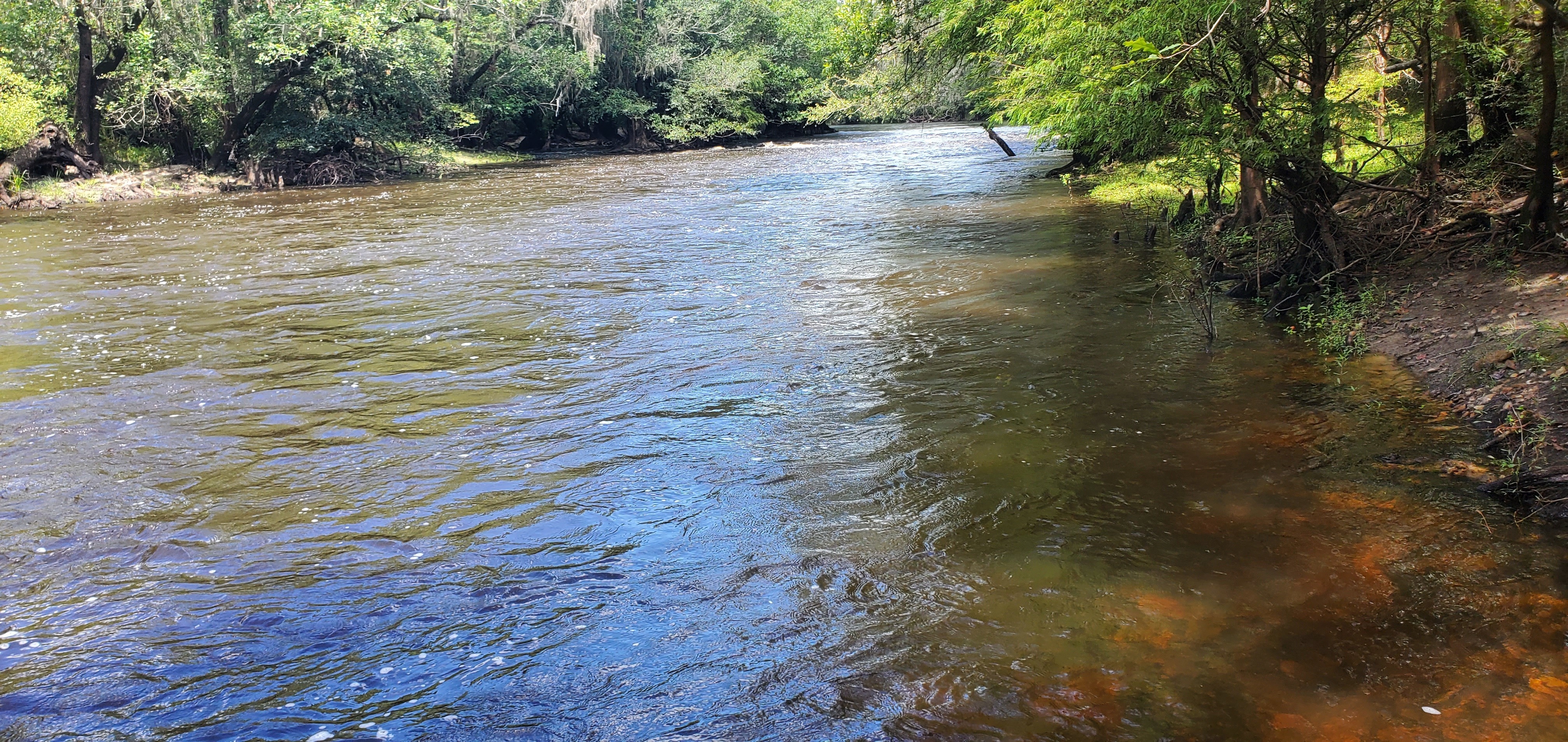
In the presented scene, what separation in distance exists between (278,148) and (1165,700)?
111ft

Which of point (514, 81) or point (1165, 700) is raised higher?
point (514, 81)

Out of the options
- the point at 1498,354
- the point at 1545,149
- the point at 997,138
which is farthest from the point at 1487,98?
the point at 997,138

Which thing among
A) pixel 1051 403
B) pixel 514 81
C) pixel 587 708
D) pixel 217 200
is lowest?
pixel 587 708

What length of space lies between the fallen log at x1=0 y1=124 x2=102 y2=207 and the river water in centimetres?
1719

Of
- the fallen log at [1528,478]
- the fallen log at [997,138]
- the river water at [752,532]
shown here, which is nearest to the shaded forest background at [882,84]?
the fallen log at [997,138]

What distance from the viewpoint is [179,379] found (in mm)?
9523

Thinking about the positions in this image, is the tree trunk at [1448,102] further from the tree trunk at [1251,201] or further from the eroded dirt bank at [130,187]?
the eroded dirt bank at [130,187]

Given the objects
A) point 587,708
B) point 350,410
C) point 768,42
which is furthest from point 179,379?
point 768,42

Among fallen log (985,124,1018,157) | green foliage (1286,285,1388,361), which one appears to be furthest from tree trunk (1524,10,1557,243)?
fallen log (985,124,1018,157)

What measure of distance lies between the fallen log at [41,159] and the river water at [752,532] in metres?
17.2

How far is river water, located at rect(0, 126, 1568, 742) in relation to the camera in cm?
438

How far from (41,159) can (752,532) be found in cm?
3019

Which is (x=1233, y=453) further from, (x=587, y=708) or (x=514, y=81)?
(x=514, y=81)

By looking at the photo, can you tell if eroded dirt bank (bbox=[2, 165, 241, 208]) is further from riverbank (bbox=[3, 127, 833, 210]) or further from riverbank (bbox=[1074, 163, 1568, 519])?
riverbank (bbox=[1074, 163, 1568, 519])
